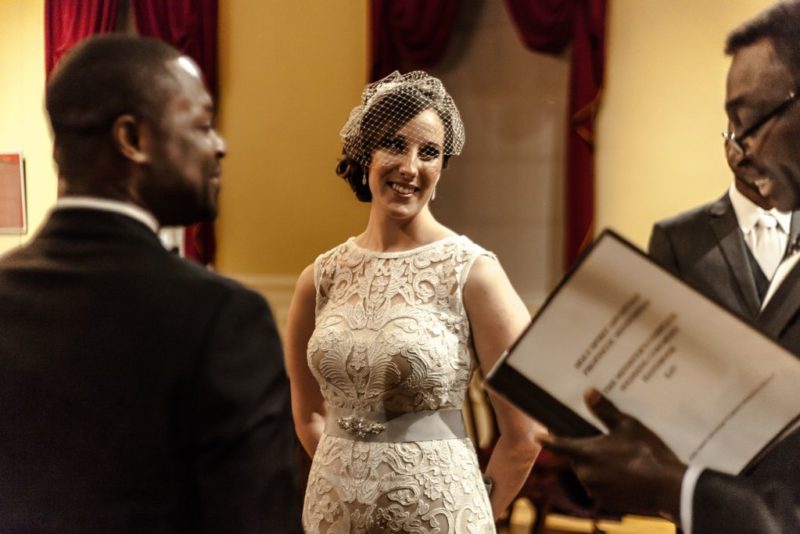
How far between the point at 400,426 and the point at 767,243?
100cm

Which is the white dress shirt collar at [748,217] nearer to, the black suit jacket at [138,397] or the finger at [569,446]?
the finger at [569,446]

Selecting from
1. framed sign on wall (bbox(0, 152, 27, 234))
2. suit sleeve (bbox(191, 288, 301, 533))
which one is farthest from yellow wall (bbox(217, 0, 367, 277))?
suit sleeve (bbox(191, 288, 301, 533))

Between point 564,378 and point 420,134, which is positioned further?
point 420,134

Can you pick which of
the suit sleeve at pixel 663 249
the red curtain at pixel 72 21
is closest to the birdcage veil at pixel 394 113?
the suit sleeve at pixel 663 249

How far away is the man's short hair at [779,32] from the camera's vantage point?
133 cm

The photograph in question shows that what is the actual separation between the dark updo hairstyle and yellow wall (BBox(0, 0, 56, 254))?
4790 mm

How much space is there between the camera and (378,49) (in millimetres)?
5633

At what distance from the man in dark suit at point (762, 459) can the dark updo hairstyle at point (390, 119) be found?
3.81 feet

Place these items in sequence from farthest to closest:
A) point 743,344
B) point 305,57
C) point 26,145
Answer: point 26,145
point 305,57
point 743,344

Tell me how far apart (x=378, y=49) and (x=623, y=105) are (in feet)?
4.95

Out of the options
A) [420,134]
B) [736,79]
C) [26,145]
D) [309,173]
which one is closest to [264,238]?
[309,173]

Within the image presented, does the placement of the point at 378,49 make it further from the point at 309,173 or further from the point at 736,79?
the point at 736,79

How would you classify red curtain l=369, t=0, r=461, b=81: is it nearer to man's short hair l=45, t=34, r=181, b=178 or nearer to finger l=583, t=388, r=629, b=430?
man's short hair l=45, t=34, r=181, b=178

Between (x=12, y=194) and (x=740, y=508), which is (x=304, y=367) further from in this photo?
(x=12, y=194)
